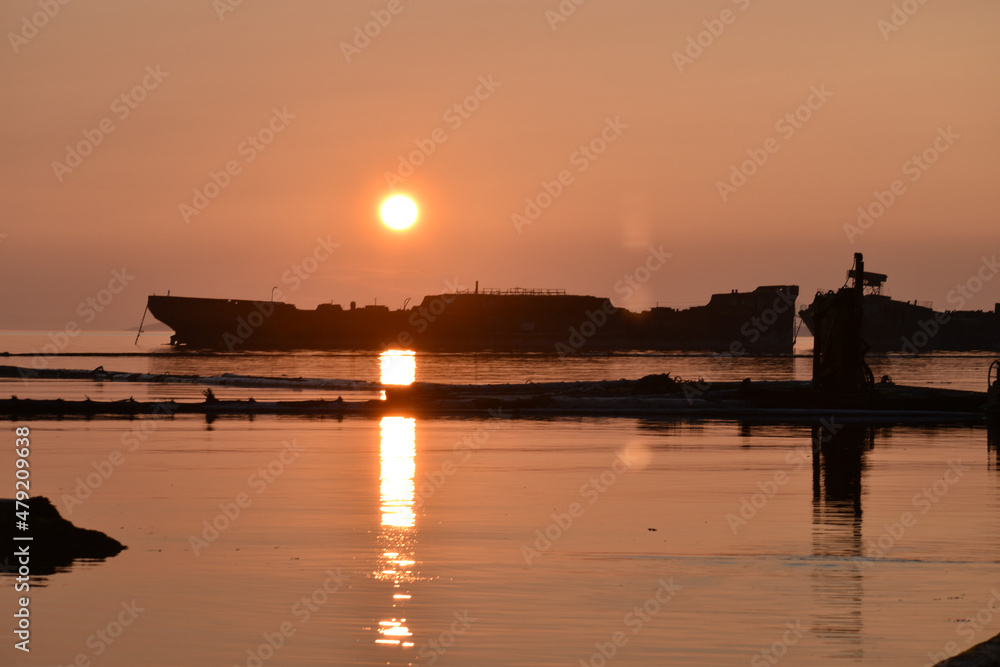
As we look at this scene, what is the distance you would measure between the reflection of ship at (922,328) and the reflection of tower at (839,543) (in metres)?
135

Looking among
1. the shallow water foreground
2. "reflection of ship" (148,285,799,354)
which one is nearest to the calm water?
the shallow water foreground

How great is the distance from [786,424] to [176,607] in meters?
22.4

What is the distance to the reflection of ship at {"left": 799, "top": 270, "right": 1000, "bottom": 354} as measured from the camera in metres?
159

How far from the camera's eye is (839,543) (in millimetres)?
11531

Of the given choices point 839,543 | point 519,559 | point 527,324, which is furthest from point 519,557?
point 527,324

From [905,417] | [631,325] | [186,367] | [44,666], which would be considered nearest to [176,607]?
[44,666]

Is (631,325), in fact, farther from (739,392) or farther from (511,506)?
(511,506)

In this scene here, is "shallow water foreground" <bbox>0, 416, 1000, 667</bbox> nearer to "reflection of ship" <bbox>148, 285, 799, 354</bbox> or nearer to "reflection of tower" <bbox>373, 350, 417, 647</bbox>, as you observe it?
"reflection of tower" <bbox>373, 350, 417, 647</bbox>

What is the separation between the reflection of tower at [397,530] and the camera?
824cm

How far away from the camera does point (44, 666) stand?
23.8 ft

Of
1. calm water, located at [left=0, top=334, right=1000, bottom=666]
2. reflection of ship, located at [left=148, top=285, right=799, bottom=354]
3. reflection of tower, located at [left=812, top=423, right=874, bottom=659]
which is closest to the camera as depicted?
calm water, located at [left=0, top=334, right=1000, bottom=666]

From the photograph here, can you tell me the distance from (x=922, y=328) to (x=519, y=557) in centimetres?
16835

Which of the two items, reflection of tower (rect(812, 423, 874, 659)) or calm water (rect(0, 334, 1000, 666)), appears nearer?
calm water (rect(0, 334, 1000, 666))

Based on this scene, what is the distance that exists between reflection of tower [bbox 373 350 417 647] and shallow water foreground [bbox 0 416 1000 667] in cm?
4
